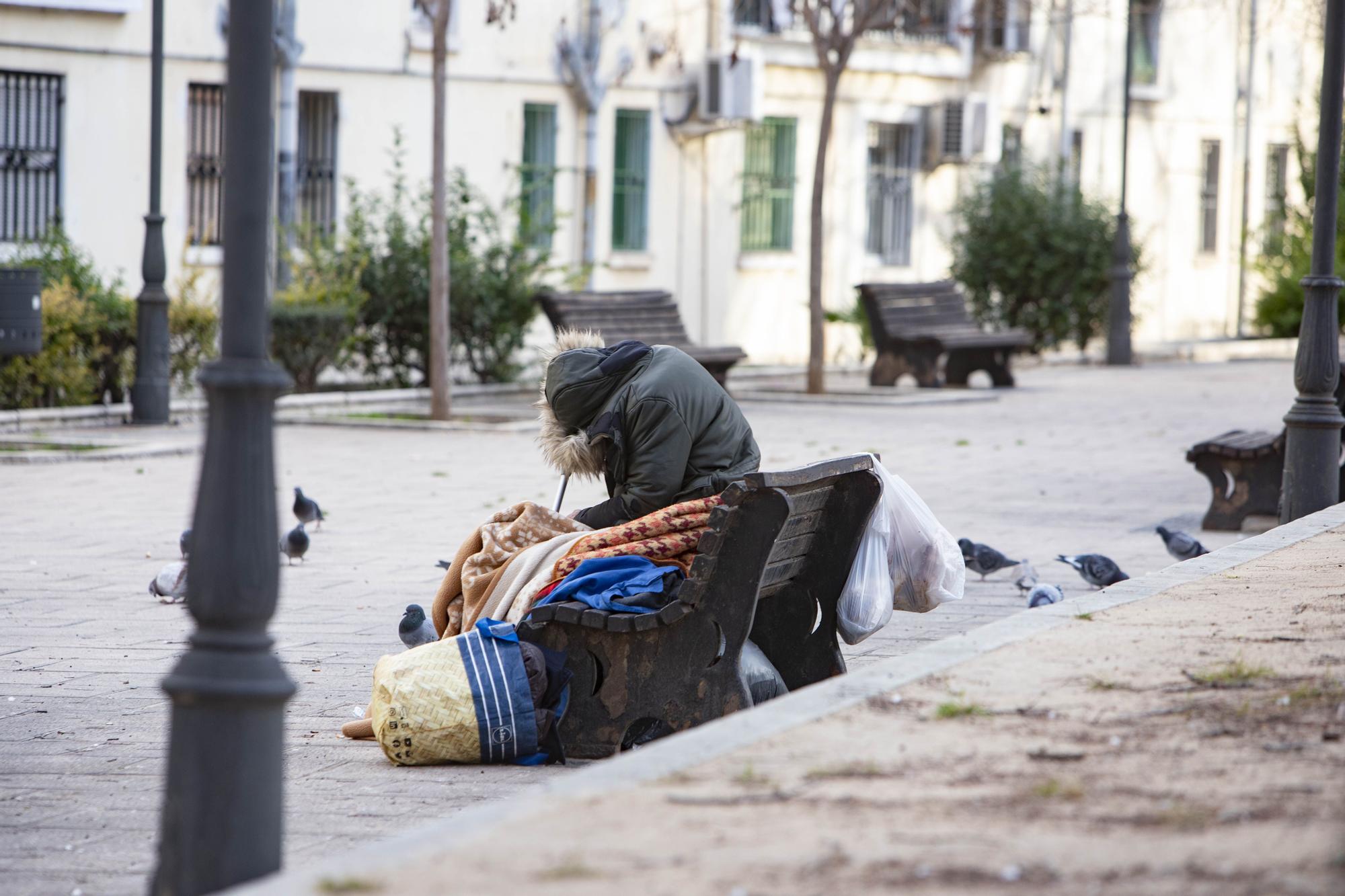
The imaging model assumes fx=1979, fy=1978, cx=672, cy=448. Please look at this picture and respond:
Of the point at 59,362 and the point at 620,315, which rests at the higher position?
the point at 620,315

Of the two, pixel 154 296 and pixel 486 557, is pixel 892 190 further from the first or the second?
pixel 486 557

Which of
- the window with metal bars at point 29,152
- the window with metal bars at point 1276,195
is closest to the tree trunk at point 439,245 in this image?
the window with metal bars at point 29,152

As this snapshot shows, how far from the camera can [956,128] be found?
27.0 metres

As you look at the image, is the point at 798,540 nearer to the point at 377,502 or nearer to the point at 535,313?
the point at 377,502

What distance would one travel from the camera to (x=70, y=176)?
1816cm

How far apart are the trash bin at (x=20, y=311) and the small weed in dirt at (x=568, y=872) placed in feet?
37.8

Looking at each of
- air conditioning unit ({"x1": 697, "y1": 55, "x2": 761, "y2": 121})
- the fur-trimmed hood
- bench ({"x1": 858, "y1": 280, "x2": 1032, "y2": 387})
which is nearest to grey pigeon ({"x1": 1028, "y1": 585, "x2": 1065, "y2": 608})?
the fur-trimmed hood

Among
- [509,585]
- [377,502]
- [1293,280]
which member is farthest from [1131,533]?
[1293,280]

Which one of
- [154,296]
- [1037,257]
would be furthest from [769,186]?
[154,296]

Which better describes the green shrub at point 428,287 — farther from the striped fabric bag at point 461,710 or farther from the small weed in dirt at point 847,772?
the small weed in dirt at point 847,772

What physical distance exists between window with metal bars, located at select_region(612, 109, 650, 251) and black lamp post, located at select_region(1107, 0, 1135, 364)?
5.76m

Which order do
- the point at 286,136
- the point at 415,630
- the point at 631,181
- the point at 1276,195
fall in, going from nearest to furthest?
the point at 415,630
the point at 286,136
the point at 631,181
the point at 1276,195

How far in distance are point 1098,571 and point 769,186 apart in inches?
689

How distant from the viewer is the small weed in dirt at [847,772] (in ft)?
12.9
